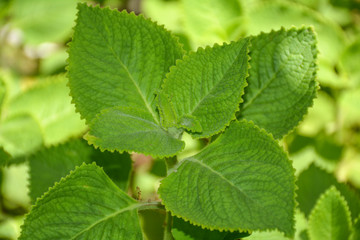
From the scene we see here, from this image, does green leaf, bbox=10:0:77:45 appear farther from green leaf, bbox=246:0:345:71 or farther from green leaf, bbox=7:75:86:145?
green leaf, bbox=246:0:345:71

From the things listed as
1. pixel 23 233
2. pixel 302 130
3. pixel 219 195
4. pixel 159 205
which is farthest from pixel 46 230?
pixel 302 130

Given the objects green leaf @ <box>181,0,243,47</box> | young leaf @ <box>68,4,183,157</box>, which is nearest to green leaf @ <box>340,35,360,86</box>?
green leaf @ <box>181,0,243,47</box>

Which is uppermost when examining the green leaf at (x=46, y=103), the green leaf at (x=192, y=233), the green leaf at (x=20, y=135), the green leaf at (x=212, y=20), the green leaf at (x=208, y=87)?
the green leaf at (x=212, y=20)

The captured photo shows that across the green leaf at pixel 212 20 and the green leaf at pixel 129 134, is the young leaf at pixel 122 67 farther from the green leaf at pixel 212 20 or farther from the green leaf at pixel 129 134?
the green leaf at pixel 212 20

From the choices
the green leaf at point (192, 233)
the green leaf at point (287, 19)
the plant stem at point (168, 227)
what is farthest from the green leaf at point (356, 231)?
the green leaf at point (287, 19)

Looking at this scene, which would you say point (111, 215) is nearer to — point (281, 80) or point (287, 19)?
point (281, 80)
